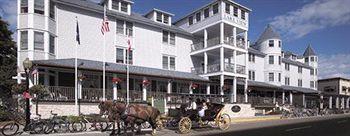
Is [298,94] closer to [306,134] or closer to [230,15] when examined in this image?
[230,15]

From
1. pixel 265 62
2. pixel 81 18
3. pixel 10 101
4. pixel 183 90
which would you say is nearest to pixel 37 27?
pixel 81 18

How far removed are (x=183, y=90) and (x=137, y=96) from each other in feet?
27.9

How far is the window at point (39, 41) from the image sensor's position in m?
28.0

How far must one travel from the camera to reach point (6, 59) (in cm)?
3438

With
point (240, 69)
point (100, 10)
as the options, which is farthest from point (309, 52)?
point (100, 10)

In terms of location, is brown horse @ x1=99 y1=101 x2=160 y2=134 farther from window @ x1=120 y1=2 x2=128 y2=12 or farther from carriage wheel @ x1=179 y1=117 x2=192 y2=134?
window @ x1=120 y1=2 x2=128 y2=12

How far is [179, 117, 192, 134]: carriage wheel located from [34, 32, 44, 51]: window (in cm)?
1494

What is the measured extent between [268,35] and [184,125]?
42.2 metres

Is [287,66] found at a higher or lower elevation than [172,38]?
lower

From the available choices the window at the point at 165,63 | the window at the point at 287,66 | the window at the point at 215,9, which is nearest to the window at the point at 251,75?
the window at the point at 287,66

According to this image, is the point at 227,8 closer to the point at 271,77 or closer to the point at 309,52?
the point at 271,77

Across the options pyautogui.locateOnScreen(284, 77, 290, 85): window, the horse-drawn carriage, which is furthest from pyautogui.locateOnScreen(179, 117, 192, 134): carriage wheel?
pyautogui.locateOnScreen(284, 77, 290, 85): window

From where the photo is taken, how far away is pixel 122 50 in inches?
1385

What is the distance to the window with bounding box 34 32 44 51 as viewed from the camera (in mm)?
28031
